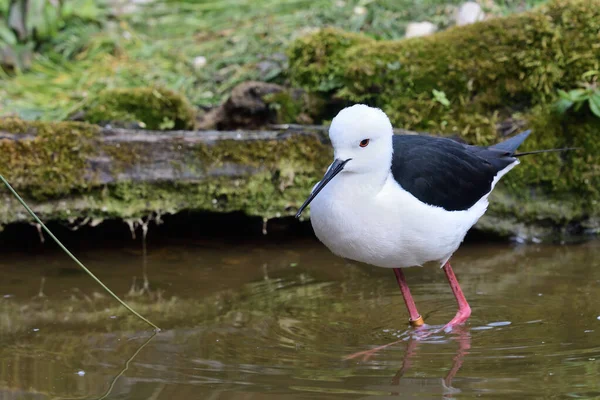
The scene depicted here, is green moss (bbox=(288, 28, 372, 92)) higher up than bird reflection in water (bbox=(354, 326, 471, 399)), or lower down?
higher up

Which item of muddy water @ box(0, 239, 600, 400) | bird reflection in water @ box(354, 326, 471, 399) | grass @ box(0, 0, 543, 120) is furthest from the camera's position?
grass @ box(0, 0, 543, 120)

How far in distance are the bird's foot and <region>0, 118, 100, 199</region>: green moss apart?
2826 mm

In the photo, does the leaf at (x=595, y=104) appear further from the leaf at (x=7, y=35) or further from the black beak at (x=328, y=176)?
the leaf at (x=7, y=35)

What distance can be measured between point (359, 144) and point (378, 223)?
436 millimetres

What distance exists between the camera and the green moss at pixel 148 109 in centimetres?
711

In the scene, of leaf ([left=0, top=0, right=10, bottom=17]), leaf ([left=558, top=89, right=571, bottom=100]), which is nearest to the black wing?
leaf ([left=558, top=89, right=571, bottom=100])

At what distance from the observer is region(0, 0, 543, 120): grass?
833 cm

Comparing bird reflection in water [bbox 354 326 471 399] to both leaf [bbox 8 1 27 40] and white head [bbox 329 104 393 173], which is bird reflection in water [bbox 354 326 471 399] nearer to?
white head [bbox 329 104 393 173]

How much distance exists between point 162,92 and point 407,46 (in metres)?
2.14

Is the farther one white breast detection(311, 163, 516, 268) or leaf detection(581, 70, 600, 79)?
leaf detection(581, 70, 600, 79)

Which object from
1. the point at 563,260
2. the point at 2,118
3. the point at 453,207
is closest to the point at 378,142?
the point at 453,207

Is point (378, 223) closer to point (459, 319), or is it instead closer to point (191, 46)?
point (459, 319)

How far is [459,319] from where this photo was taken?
5020 millimetres

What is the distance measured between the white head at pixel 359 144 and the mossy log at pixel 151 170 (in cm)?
189
